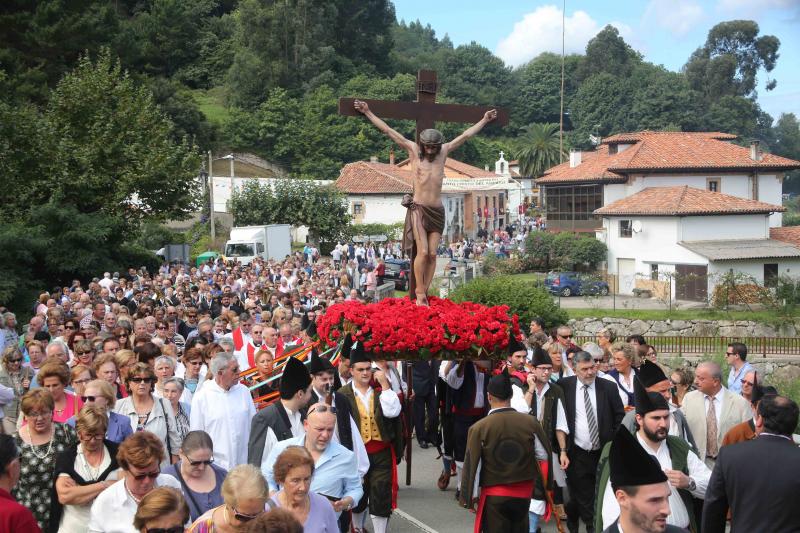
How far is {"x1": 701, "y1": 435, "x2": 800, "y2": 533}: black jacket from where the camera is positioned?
5656 mm

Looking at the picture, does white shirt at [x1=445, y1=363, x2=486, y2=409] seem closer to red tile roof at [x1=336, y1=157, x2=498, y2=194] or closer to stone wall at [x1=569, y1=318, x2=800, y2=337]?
stone wall at [x1=569, y1=318, x2=800, y2=337]

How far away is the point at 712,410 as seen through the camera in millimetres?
8758

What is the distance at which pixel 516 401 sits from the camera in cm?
994

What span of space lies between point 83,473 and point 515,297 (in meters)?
17.2

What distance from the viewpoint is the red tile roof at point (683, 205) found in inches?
1843

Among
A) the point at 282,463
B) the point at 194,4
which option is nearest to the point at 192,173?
the point at 282,463

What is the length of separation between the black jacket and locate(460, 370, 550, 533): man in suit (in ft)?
7.46

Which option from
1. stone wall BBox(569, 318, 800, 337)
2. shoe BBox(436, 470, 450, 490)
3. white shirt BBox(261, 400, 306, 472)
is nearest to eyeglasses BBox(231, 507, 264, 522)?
white shirt BBox(261, 400, 306, 472)

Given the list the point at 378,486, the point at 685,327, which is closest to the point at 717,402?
the point at 378,486

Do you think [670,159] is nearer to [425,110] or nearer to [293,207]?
[293,207]

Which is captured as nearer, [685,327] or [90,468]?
[90,468]

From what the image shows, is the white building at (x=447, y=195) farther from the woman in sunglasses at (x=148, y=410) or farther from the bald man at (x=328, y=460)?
the bald man at (x=328, y=460)

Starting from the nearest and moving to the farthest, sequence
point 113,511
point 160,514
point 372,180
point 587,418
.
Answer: point 160,514
point 113,511
point 587,418
point 372,180

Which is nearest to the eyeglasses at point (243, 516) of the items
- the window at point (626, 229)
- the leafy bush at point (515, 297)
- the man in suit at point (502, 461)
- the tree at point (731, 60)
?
the man in suit at point (502, 461)
